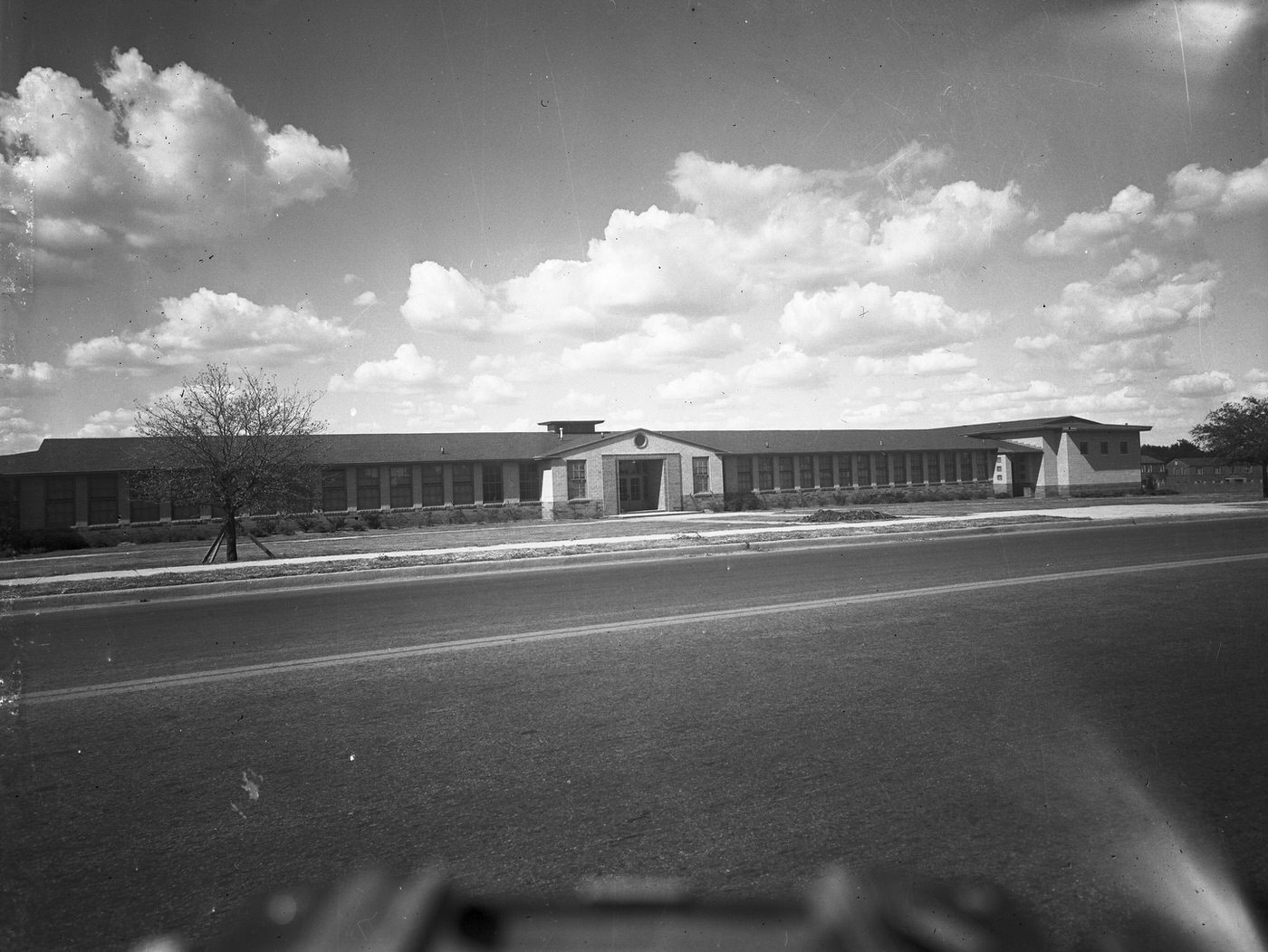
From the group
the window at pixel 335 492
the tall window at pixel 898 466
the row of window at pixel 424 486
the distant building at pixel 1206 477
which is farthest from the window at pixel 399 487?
the distant building at pixel 1206 477

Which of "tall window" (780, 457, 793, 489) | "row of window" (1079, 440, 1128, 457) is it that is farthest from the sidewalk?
"row of window" (1079, 440, 1128, 457)

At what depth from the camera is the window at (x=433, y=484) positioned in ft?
129

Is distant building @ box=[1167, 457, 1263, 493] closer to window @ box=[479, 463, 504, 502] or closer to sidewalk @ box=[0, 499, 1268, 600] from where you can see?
sidewalk @ box=[0, 499, 1268, 600]

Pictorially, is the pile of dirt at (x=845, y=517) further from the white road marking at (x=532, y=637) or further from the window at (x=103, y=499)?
the window at (x=103, y=499)

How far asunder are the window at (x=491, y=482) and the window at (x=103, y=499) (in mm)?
15393

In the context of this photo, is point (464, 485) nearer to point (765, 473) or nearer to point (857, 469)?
point (765, 473)

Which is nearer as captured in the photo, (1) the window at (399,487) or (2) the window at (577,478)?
(1) the window at (399,487)

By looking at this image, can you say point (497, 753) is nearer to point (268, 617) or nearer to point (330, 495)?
point (268, 617)

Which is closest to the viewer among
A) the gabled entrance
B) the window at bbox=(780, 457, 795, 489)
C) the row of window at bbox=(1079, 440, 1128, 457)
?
the gabled entrance

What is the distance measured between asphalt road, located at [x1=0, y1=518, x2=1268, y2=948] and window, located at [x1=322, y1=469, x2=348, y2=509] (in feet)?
93.8

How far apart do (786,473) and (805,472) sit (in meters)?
1.31

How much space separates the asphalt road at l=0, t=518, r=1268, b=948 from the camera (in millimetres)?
3166

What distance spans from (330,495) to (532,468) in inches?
392

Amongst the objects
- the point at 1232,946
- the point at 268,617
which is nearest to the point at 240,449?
the point at 268,617
